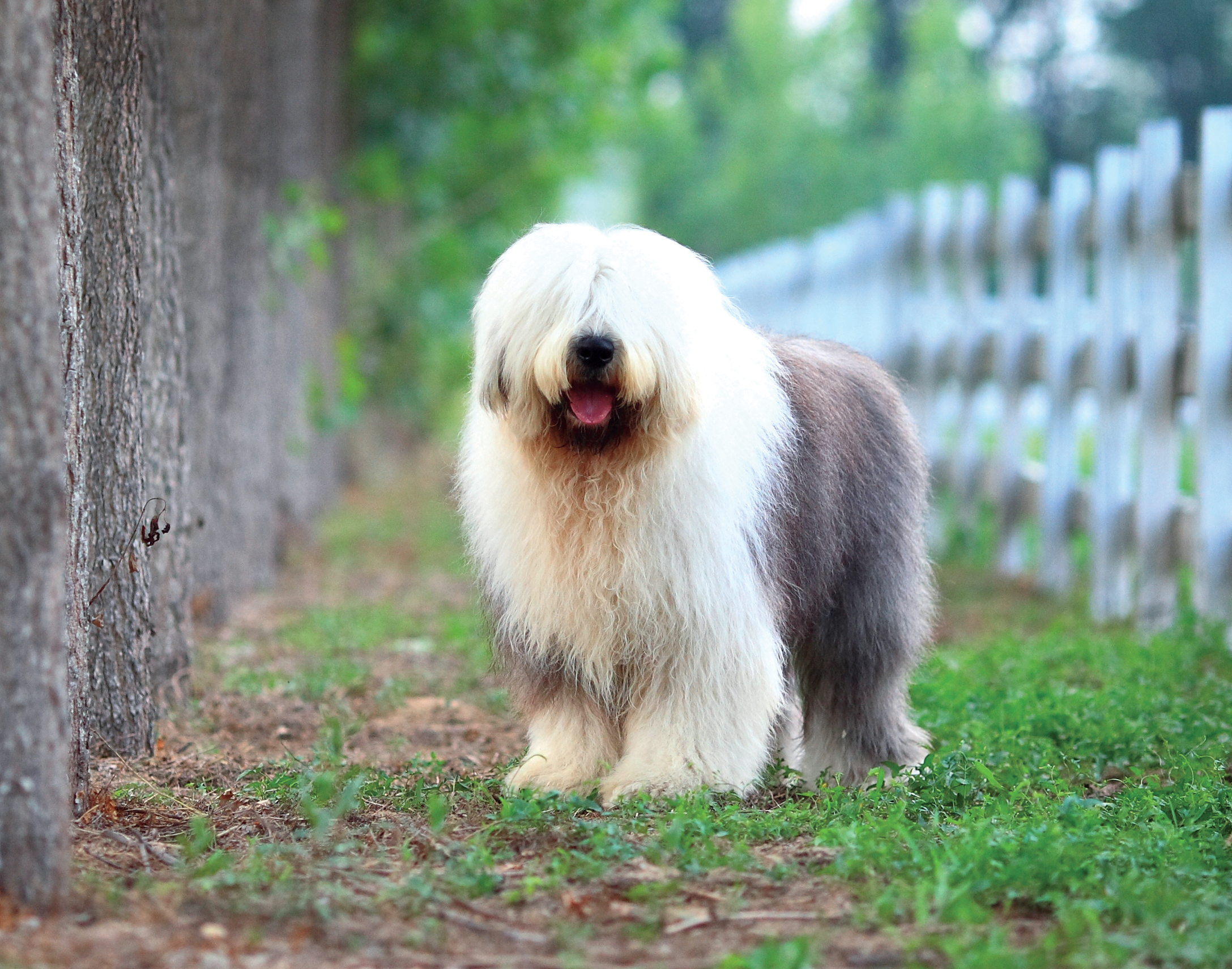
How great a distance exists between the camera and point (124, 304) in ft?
A: 15.0

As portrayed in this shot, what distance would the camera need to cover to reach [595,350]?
11.9ft

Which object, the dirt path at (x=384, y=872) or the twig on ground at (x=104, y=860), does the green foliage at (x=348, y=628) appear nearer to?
the dirt path at (x=384, y=872)

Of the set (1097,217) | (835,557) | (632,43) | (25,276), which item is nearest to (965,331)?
(1097,217)

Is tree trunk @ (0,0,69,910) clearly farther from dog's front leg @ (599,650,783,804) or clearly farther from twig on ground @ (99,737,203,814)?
dog's front leg @ (599,650,783,804)

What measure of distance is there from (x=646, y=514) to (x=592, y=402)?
1.21 feet

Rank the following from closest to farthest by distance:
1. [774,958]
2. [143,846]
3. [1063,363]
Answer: [774,958]
[143,846]
[1063,363]

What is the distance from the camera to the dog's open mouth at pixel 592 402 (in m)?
3.69

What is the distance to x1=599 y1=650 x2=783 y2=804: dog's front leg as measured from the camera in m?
3.91

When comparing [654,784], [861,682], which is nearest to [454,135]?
[861,682]

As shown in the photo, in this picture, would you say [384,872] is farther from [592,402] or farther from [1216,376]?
[1216,376]

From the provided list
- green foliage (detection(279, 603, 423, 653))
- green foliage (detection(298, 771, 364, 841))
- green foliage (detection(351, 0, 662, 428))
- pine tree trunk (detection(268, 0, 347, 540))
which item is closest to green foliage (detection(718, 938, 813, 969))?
green foliage (detection(298, 771, 364, 841))

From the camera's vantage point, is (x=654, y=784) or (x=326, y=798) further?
(x=654, y=784)

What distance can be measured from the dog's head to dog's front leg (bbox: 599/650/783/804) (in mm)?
749

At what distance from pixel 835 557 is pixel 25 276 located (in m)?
2.48
